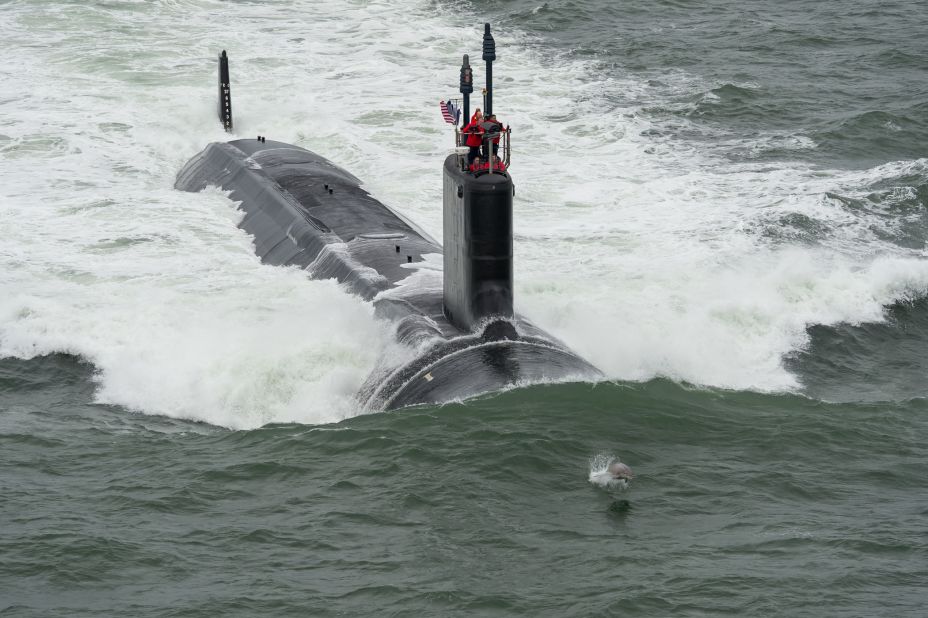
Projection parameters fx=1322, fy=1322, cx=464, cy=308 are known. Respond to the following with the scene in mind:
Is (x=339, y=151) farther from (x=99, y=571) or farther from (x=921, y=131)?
(x=99, y=571)

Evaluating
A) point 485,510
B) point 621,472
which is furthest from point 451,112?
point 485,510

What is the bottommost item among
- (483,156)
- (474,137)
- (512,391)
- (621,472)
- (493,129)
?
(621,472)

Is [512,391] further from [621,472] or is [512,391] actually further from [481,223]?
[621,472]

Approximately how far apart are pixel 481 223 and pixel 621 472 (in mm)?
4516

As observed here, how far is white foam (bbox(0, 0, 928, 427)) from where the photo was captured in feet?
72.2

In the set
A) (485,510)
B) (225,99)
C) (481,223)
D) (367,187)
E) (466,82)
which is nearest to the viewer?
(485,510)

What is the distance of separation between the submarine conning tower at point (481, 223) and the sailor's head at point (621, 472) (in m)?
3.97

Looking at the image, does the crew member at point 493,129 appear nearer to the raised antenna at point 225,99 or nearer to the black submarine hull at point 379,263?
the black submarine hull at point 379,263

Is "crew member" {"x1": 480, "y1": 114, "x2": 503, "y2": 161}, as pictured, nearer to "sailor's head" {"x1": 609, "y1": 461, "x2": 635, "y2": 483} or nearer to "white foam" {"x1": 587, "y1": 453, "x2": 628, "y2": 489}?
"white foam" {"x1": 587, "y1": 453, "x2": 628, "y2": 489}

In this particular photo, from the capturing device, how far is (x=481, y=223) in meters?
19.0

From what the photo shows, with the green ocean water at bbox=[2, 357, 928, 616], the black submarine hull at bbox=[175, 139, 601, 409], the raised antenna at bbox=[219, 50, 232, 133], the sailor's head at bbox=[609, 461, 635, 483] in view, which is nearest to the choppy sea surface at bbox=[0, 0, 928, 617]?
the green ocean water at bbox=[2, 357, 928, 616]

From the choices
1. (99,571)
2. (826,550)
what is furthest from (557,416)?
(99,571)

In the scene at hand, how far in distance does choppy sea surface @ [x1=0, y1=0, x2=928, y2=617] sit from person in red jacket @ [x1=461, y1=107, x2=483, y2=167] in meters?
3.53

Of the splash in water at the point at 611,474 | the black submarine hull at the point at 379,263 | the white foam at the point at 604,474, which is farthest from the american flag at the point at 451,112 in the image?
the splash in water at the point at 611,474
